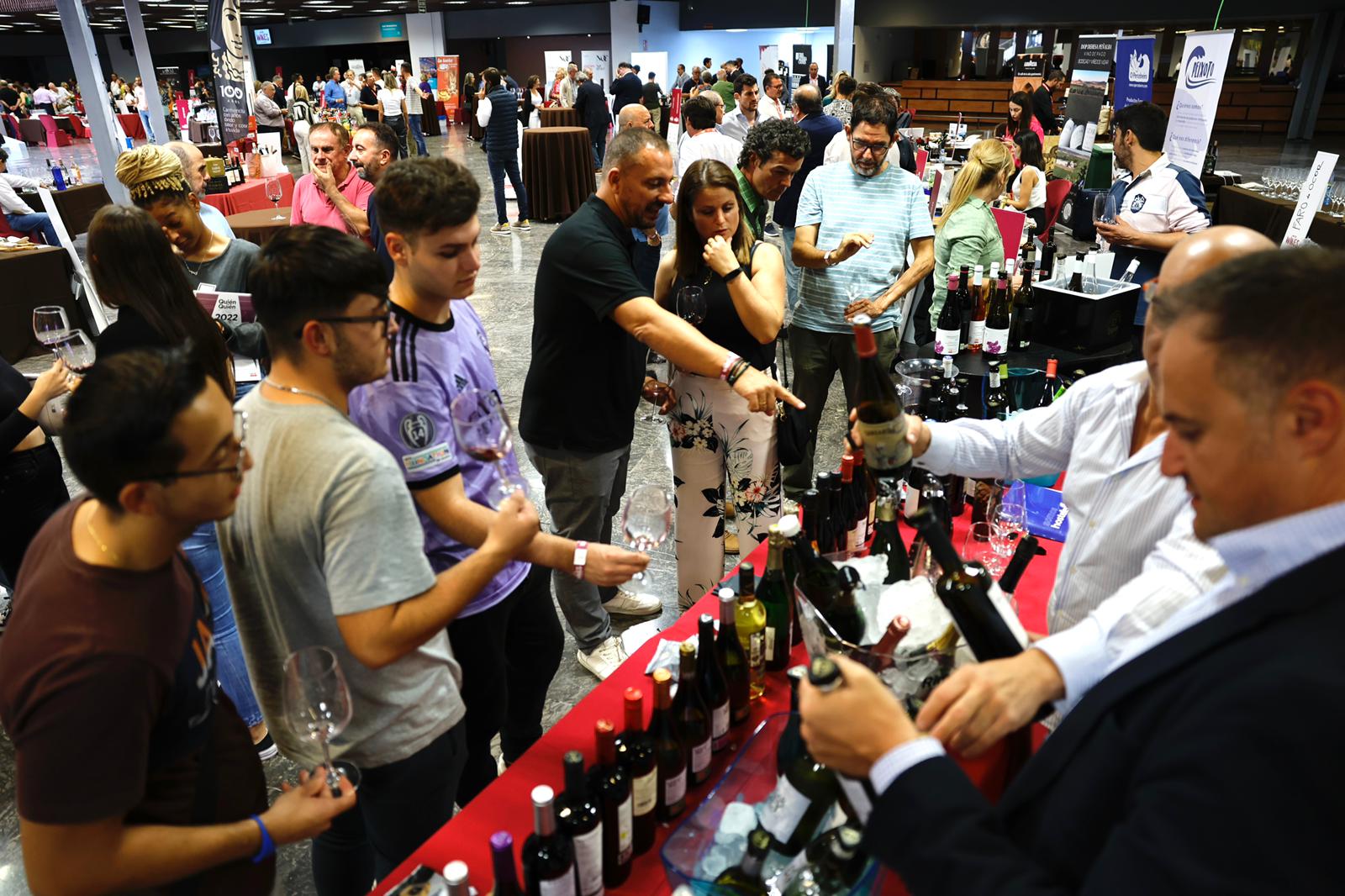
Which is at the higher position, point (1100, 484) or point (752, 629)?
point (1100, 484)

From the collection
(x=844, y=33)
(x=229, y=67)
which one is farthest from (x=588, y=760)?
(x=844, y=33)

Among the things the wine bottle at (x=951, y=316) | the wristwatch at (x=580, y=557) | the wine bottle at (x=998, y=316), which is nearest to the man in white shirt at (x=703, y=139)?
the wine bottle at (x=951, y=316)

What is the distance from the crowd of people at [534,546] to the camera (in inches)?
28.4

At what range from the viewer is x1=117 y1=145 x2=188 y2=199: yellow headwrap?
2.72m

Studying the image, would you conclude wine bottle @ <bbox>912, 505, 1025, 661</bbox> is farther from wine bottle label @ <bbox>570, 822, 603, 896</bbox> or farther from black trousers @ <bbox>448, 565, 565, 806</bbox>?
black trousers @ <bbox>448, 565, 565, 806</bbox>

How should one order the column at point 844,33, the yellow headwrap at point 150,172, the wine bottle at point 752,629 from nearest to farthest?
the wine bottle at point 752,629
the yellow headwrap at point 150,172
the column at point 844,33

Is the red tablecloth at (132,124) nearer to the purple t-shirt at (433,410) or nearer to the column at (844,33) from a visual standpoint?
the column at (844,33)

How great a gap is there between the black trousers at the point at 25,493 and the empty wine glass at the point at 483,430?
196 cm

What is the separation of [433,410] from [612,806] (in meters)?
0.86

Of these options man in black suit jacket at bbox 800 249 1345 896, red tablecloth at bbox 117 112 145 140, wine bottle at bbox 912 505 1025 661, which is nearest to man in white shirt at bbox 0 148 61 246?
wine bottle at bbox 912 505 1025 661

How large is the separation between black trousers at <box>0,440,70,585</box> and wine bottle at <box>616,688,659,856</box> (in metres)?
2.37

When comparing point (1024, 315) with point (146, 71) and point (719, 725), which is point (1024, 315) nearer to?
point (719, 725)

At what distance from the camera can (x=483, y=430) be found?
4.88ft

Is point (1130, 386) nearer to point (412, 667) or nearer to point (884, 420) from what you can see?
point (884, 420)
